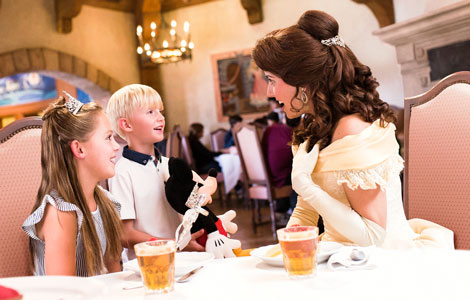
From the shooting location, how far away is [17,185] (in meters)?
1.88

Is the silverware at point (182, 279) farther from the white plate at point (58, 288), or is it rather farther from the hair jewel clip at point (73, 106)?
the hair jewel clip at point (73, 106)

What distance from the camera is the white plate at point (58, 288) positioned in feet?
2.75

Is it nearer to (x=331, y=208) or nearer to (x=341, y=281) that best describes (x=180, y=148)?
(x=331, y=208)

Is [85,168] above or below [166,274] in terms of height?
above

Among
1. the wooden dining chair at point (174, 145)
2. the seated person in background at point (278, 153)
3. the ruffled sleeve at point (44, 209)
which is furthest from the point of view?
the wooden dining chair at point (174, 145)

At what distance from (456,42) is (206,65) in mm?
5160

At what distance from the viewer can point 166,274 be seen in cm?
105

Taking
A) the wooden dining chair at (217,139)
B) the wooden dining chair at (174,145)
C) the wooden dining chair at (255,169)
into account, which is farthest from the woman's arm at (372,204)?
the wooden dining chair at (217,139)

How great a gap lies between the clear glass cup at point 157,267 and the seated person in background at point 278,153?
407 cm

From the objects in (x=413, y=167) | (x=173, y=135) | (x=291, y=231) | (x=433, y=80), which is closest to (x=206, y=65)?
(x=173, y=135)

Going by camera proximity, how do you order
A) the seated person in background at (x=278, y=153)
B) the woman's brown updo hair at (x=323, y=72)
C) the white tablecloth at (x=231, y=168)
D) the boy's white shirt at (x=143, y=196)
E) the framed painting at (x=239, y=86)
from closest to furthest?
the woman's brown updo hair at (x=323, y=72) → the boy's white shirt at (x=143, y=196) → the seated person in background at (x=278, y=153) → the white tablecloth at (x=231, y=168) → the framed painting at (x=239, y=86)

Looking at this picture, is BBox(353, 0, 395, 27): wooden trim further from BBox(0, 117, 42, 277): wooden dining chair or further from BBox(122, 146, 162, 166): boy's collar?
BBox(0, 117, 42, 277): wooden dining chair

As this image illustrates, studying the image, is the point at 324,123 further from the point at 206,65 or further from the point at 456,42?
the point at 206,65

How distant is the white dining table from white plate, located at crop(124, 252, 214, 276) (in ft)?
0.07
